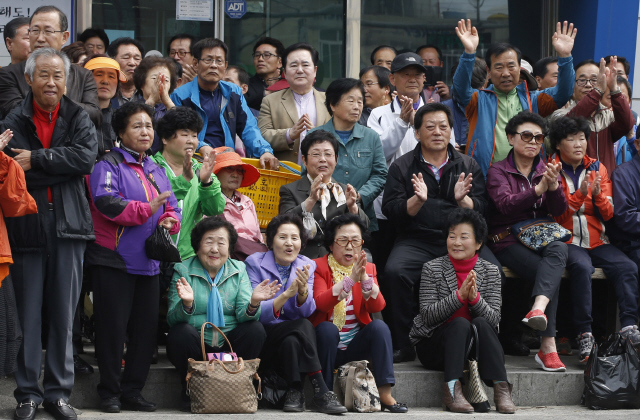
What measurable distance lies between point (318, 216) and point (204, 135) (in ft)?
4.49

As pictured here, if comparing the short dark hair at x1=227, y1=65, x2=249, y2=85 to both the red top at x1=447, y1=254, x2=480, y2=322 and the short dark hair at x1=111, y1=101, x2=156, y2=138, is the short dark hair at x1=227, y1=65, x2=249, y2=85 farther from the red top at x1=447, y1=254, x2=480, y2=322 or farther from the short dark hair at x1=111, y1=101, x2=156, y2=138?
the red top at x1=447, y1=254, x2=480, y2=322

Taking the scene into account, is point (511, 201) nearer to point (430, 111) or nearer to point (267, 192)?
point (430, 111)

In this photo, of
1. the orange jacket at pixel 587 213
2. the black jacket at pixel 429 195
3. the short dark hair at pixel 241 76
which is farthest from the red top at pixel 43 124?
the orange jacket at pixel 587 213

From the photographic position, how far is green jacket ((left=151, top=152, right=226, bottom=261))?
20.3 ft

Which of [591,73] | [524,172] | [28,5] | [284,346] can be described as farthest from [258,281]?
[28,5]

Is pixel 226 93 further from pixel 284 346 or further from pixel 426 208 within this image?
pixel 284 346

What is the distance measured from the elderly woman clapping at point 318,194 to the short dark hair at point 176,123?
39.3 inches

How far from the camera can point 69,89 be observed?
587 centimetres

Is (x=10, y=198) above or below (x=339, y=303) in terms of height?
above

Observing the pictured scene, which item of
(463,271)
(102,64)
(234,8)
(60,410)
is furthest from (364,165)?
(234,8)

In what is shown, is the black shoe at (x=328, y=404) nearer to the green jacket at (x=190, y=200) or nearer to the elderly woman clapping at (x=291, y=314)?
the elderly woman clapping at (x=291, y=314)

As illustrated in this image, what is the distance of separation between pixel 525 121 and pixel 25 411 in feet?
14.6

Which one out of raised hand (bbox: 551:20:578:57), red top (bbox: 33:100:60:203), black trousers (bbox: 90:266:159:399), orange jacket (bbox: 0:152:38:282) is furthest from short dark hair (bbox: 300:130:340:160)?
orange jacket (bbox: 0:152:38:282)

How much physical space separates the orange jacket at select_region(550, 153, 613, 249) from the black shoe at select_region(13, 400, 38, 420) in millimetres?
4401
